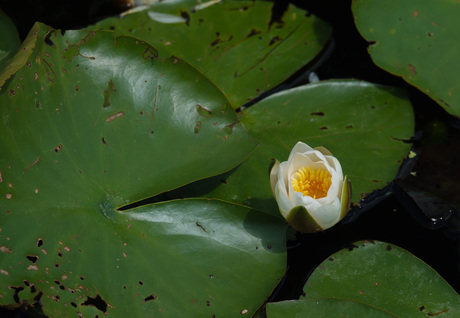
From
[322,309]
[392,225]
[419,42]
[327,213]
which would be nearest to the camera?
[322,309]

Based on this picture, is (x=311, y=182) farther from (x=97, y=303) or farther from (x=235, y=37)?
(x=235, y=37)

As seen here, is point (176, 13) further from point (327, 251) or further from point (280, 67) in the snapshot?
point (327, 251)

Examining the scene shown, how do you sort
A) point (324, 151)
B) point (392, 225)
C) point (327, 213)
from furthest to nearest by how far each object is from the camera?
1. point (392, 225)
2. point (324, 151)
3. point (327, 213)

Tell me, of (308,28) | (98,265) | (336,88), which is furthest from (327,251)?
(308,28)

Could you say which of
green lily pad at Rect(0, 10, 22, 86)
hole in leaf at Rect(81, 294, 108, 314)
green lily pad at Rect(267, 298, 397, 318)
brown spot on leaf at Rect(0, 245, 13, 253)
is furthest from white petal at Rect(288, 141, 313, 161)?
green lily pad at Rect(0, 10, 22, 86)

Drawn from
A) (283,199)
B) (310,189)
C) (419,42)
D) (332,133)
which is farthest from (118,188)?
(419,42)
